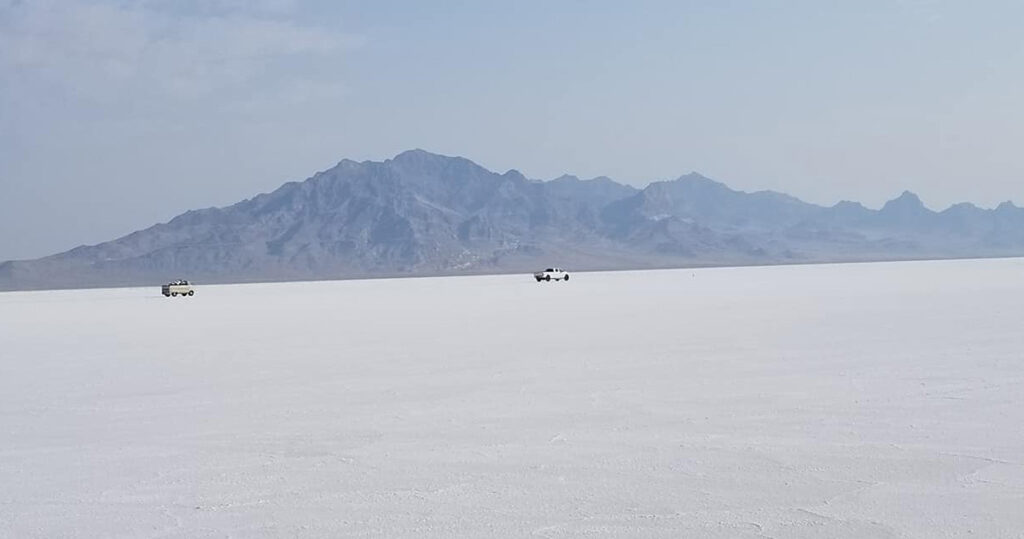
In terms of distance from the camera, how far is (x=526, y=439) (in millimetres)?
10875

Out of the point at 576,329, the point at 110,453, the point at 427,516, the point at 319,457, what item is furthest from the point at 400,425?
the point at 576,329


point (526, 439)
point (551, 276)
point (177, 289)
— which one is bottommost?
point (526, 439)

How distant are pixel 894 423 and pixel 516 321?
19.7m

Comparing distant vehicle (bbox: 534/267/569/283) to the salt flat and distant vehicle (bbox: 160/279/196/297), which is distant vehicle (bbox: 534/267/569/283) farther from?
the salt flat

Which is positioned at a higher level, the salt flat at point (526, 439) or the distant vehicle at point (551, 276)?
the distant vehicle at point (551, 276)

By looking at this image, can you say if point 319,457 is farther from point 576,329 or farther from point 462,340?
point 576,329

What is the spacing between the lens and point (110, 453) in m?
10.6

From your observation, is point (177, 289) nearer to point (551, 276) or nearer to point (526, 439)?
point (551, 276)

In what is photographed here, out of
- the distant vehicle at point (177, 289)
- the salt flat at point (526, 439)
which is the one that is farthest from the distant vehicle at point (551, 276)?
the salt flat at point (526, 439)

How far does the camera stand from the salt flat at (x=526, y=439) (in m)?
7.86

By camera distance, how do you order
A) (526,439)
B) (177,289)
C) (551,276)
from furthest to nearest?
(551,276), (177,289), (526,439)

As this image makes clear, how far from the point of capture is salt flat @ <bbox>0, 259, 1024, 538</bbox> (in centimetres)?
786

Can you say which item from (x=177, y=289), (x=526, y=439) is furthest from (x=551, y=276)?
(x=526, y=439)

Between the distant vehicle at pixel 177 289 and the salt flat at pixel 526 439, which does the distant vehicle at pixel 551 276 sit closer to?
the distant vehicle at pixel 177 289
